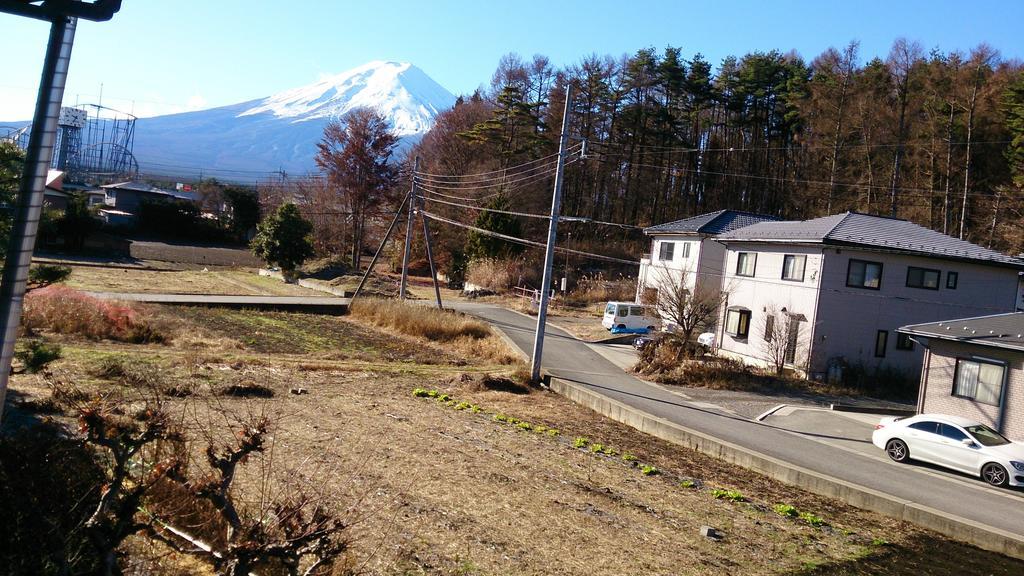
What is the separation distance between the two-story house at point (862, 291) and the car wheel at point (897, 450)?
8870 millimetres

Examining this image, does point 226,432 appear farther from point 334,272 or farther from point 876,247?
point 334,272

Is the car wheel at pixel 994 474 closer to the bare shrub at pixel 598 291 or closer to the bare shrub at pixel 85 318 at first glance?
the bare shrub at pixel 85 318

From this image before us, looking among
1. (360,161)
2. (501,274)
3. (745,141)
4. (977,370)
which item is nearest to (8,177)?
(977,370)

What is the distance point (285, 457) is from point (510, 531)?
375cm

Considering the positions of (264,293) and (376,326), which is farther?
(264,293)

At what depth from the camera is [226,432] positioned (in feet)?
37.0

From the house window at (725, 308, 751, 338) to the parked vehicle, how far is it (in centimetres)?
496

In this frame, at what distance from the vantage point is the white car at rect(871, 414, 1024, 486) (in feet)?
47.7

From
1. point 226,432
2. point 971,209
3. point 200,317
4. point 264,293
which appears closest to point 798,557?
point 226,432

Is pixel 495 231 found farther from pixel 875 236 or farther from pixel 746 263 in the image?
pixel 875 236

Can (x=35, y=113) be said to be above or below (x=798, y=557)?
above

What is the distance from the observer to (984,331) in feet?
58.7

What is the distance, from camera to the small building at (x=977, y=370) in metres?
16.8

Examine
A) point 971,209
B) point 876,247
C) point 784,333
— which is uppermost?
point 971,209
